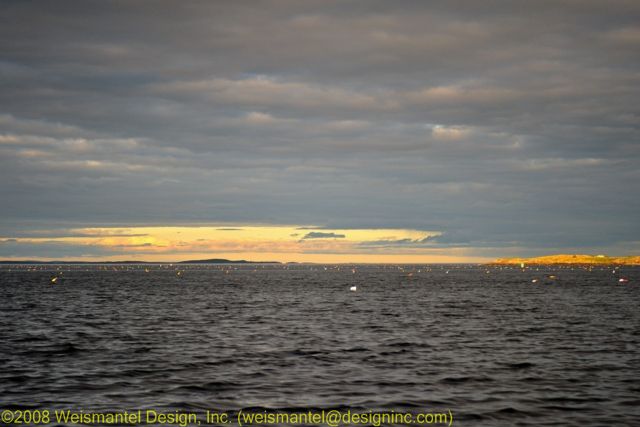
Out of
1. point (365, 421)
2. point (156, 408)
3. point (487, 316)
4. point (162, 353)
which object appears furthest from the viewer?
point (487, 316)

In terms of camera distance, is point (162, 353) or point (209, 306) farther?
point (209, 306)

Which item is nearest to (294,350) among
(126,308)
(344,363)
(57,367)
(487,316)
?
(344,363)

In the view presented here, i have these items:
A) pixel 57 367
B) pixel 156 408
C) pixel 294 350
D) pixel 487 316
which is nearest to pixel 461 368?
pixel 294 350

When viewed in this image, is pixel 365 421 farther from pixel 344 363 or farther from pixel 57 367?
pixel 57 367

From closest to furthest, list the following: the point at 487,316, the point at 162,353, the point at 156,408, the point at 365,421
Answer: the point at 365,421 → the point at 156,408 → the point at 162,353 → the point at 487,316

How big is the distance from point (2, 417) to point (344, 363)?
1644 centimetres

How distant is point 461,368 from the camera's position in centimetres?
3225

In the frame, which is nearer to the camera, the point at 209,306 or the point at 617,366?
the point at 617,366

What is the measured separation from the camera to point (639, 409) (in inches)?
946

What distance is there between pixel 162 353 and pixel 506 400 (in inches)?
797

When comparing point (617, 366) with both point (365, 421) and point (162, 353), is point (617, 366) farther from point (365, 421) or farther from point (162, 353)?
point (162, 353)

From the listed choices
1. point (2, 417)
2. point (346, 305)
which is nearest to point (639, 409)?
point (2, 417)

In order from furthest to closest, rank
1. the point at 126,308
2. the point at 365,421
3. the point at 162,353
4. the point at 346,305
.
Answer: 1. the point at 346,305
2. the point at 126,308
3. the point at 162,353
4. the point at 365,421

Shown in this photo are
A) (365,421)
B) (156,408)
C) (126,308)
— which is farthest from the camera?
(126,308)
